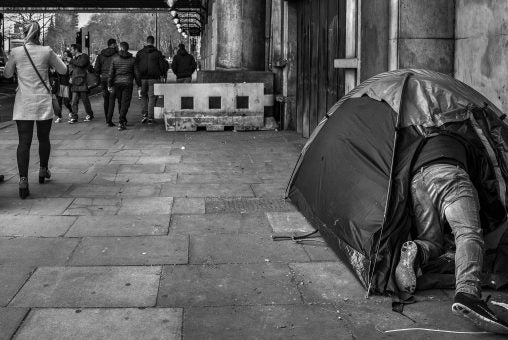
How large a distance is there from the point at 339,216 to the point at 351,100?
114cm

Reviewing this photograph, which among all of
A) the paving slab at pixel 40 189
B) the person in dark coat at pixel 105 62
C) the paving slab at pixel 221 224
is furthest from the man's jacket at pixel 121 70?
the paving slab at pixel 221 224

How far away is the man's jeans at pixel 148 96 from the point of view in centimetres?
1536

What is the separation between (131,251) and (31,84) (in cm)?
301

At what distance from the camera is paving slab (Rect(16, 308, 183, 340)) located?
373 centimetres

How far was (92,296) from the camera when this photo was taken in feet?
14.2

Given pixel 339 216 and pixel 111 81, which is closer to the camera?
pixel 339 216

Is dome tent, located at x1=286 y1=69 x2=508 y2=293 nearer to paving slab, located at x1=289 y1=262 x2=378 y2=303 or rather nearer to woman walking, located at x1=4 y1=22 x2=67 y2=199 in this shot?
paving slab, located at x1=289 y1=262 x2=378 y2=303

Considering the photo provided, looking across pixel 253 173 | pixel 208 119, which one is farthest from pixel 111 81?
pixel 253 173

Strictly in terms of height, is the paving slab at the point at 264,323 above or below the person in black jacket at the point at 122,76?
below

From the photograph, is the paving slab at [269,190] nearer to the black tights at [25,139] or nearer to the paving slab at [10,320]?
the black tights at [25,139]

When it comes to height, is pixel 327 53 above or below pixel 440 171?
above

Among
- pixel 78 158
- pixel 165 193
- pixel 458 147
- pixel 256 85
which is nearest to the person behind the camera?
pixel 458 147

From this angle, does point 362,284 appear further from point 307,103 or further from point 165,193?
point 307,103

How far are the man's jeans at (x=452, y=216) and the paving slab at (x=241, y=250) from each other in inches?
39.2
